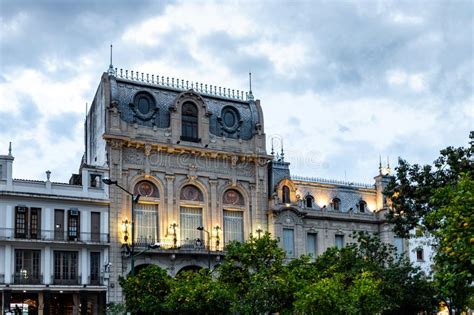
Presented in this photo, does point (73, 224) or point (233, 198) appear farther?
point (233, 198)

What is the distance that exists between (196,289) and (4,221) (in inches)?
726

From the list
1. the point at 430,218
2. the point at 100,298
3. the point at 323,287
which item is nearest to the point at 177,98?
the point at 100,298

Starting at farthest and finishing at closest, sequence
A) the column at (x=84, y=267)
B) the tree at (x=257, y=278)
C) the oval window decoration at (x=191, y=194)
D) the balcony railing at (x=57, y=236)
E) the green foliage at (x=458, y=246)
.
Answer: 1. the oval window decoration at (x=191, y=194)
2. the column at (x=84, y=267)
3. the balcony railing at (x=57, y=236)
4. the tree at (x=257, y=278)
5. the green foliage at (x=458, y=246)

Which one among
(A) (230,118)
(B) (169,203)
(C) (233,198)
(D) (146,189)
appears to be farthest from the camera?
(A) (230,118)

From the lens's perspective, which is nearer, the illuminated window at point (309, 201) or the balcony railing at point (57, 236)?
the balcony railing at point (57, 236)

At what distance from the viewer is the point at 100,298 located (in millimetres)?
59375

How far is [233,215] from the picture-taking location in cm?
6812

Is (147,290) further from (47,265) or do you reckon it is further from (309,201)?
(309,201)

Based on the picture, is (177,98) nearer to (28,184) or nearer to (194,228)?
(194,228)

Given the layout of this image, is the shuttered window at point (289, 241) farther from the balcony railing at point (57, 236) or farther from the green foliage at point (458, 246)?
the green foliage at point (458, 246)

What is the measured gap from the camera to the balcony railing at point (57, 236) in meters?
56.4

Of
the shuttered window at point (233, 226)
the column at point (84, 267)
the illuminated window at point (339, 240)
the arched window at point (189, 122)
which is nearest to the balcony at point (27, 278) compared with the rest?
the column at point (84, 267)

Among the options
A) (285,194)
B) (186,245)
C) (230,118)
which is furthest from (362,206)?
(186,245)

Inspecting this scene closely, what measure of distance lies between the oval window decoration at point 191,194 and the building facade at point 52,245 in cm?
759
